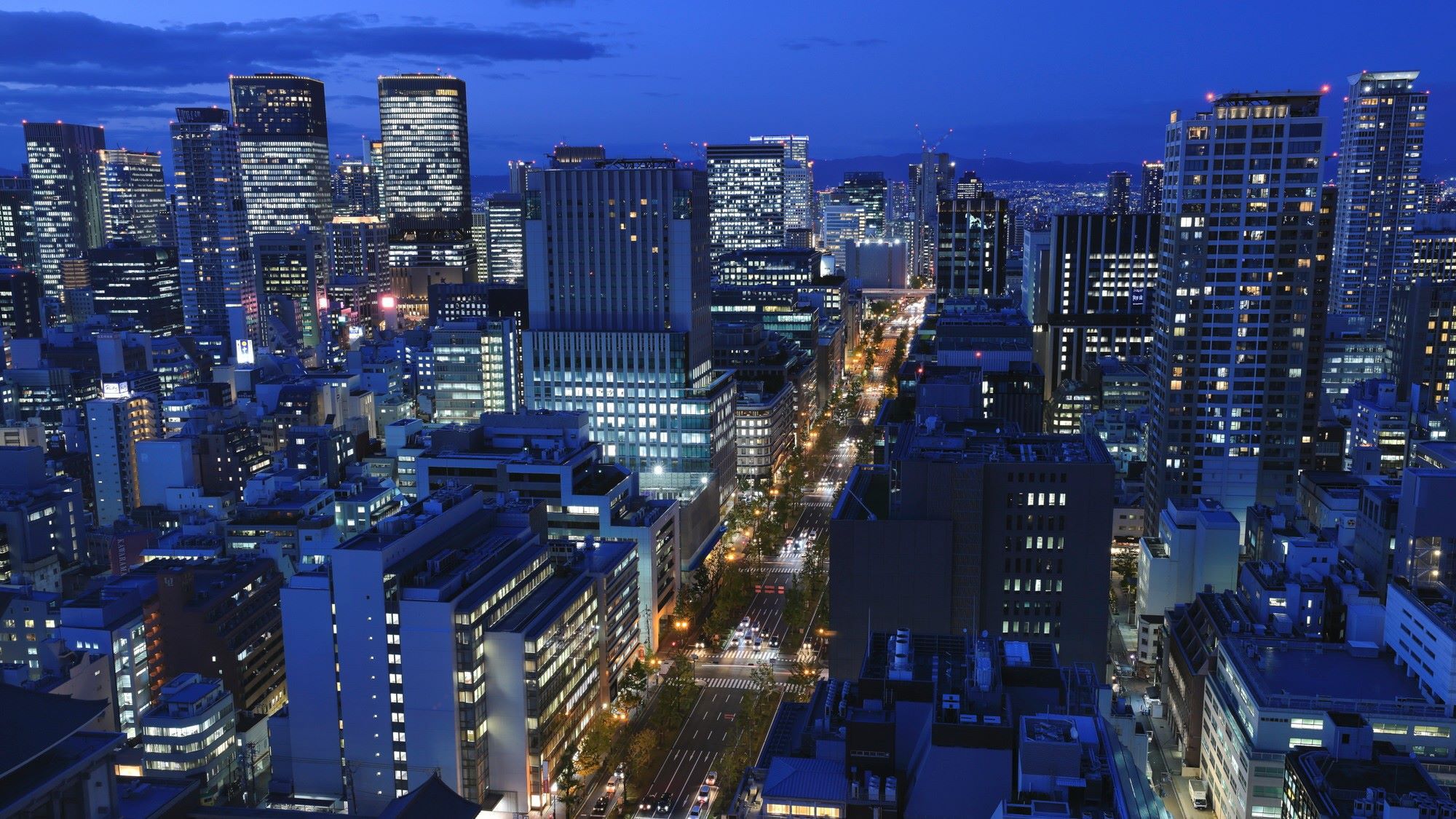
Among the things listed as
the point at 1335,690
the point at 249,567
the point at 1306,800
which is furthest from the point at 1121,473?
the point at 249,567

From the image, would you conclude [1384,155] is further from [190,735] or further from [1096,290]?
[190,735]

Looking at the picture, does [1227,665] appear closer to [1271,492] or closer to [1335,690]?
[1335,690]

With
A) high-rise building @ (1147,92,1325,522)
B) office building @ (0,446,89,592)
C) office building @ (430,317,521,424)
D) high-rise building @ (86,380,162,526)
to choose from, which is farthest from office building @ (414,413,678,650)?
office building @ (430,317,521,424)

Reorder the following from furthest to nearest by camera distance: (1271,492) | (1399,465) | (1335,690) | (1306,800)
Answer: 1. (1399,465)
2. (1271,492)
3. (1335,690)
4. (1306,800)

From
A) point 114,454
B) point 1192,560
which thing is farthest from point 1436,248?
point 114,454

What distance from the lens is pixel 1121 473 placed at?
374 ft

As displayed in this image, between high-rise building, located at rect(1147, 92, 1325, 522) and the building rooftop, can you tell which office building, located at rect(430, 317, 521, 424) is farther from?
the building rooftop

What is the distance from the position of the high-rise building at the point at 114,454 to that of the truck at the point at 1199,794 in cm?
10303

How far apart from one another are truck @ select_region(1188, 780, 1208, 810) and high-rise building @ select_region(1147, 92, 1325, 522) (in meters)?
27.1

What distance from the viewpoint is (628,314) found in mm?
105250

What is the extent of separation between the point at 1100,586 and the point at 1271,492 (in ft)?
124

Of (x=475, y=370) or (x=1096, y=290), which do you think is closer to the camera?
(x=475, y=370)

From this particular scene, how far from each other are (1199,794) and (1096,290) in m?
100

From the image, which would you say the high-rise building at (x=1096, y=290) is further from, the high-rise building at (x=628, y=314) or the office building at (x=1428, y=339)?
the high-rise building at (x=628, y=314)
